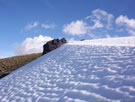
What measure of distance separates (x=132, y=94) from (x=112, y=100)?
2.23 ft

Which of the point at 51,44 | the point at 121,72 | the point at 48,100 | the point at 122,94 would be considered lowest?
the point at 48,100

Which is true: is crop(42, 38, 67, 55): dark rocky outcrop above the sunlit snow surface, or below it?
above

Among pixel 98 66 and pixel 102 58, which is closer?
pixel 98 66

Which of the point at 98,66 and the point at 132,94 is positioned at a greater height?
the point at 98,66

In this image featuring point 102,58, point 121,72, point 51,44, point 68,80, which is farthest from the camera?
point 51,44

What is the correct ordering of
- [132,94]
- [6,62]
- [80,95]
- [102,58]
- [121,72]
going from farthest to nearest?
[6,62]
[102,58]
[121,72]
[80,95]
[132,94]

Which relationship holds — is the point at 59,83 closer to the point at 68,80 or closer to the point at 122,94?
the point at 68,80

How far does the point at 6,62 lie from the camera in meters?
28.9

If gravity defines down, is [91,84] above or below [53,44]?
below

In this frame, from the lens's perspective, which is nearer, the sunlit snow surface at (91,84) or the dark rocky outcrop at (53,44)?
the sunlit snow surface at (91,84)

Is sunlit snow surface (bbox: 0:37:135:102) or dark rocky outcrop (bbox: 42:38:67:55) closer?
sunlit snow surface (bbox: 0:37:135:102)

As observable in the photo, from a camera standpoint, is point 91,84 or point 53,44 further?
point 53,44

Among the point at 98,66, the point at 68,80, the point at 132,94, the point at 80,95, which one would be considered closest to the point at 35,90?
the point at 68,80

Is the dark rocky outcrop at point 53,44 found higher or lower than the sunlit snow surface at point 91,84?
higher
